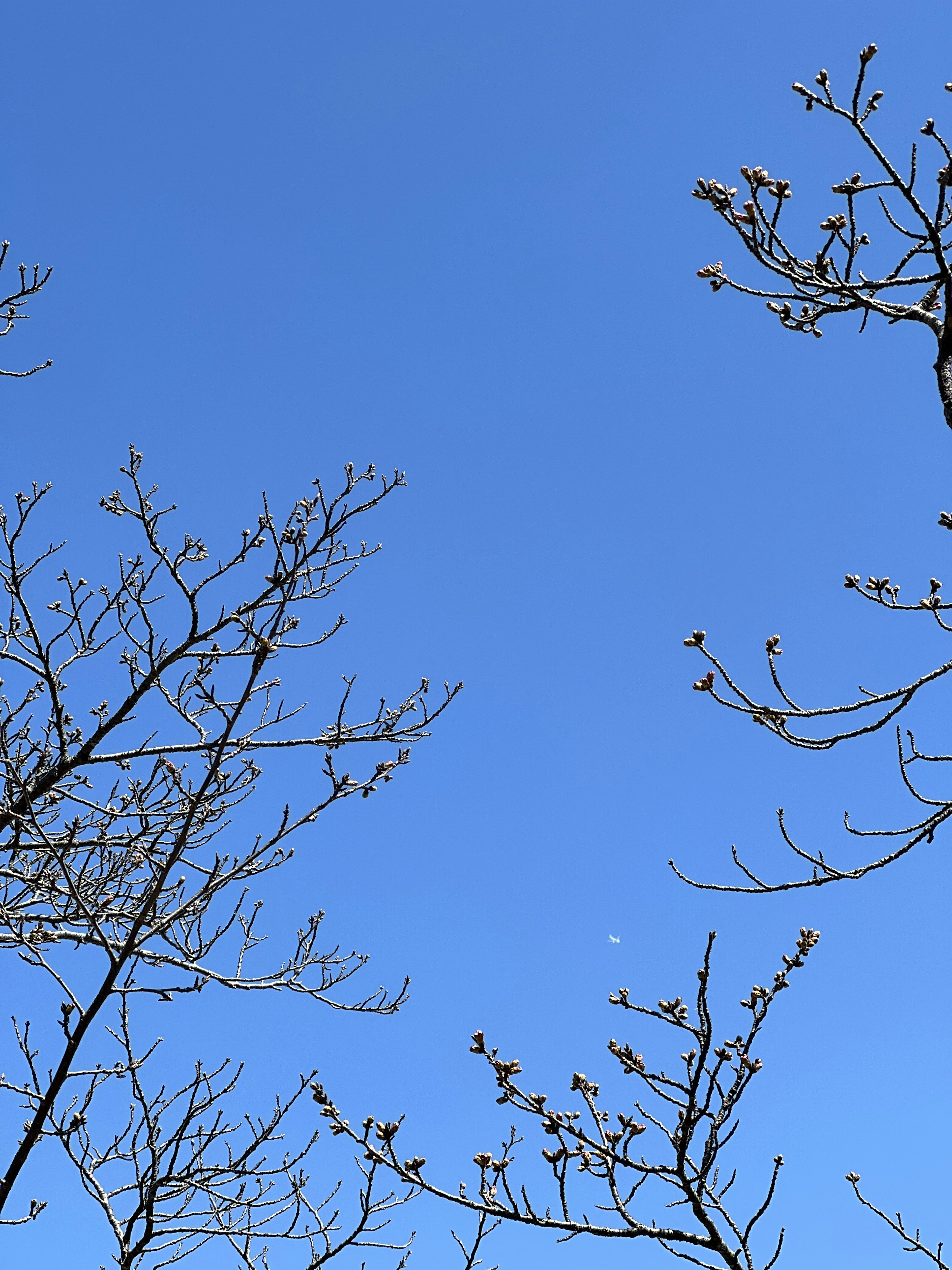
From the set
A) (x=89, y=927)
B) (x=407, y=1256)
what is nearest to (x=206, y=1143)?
(x=89, y=927)

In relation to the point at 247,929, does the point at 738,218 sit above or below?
above

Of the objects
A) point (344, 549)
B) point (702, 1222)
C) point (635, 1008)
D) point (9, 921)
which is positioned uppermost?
point (344, 549)

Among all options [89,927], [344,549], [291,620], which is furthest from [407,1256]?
[344,549]

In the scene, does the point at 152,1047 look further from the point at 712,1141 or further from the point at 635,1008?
the point at 712,1141

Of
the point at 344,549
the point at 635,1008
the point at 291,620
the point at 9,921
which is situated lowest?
the point at 635,1008

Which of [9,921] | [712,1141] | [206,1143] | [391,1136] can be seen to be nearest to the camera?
[391,1136]

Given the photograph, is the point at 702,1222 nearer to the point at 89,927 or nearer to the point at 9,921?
the point at 89,927

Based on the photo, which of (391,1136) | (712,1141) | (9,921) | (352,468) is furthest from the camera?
(352,468)

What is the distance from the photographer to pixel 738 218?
4059mm

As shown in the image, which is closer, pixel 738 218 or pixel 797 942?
pixel 797 942

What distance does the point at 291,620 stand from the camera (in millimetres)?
5168

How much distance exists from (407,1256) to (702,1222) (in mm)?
2935

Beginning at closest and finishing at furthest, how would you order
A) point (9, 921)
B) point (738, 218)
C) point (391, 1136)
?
point (391, 1136), point (738, 218), point (9, 921)

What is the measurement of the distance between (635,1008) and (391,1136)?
3.72ft
